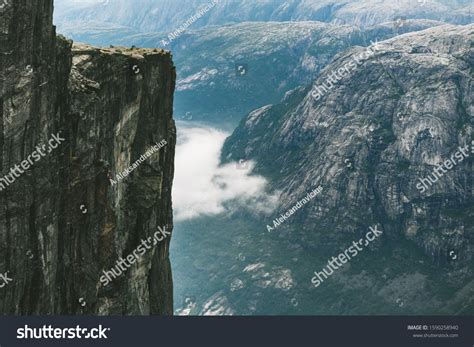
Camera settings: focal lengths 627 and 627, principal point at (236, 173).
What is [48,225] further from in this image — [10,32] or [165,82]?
[165,82]

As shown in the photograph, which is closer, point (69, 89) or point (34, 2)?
point (34, 2)

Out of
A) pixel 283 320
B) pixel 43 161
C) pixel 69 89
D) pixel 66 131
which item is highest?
pixel 69 89

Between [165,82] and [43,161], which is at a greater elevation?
[165,82]

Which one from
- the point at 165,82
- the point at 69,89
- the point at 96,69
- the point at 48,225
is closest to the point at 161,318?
the point at 48,225

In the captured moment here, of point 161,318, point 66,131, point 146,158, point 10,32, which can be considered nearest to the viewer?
point 161,318

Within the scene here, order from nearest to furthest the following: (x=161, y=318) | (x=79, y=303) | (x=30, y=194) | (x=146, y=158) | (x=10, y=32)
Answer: (x=161, y=318) → (x=10, y=32) → (x=30, y=194) → (x=79, y=303) → (x=146, y=158)

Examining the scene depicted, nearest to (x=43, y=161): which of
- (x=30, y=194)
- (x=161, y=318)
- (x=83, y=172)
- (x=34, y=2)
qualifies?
(x=30, y=194)

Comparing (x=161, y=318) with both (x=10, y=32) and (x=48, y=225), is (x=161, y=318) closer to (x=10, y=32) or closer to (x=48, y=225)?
(x=48, y=225)
